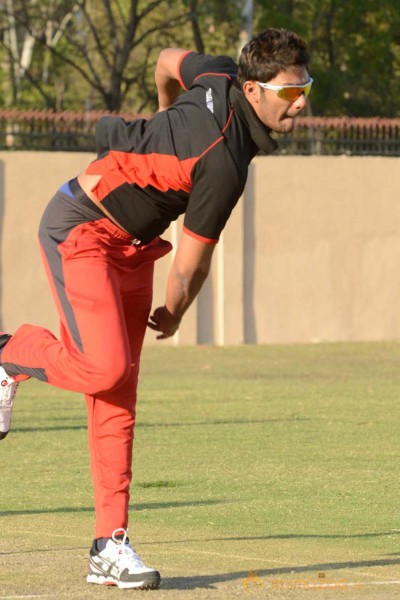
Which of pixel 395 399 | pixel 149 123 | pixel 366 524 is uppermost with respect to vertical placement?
pixel 149 123

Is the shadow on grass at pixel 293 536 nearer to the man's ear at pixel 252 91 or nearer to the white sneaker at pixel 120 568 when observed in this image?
the white sneaker at pixel 120 568

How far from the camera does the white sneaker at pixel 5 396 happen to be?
6633 millimetres

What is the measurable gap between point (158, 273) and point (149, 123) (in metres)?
13.8

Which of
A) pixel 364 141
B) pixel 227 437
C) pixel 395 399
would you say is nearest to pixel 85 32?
pixel 364 141

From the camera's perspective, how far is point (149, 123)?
20.1 ft

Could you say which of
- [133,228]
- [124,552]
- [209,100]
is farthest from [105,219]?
[124,552]

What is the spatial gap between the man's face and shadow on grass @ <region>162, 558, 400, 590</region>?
1814 millimetres

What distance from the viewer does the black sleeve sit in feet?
20.8

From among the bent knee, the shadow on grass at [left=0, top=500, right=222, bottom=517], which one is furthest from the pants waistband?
the shadow on grass at [left=0, top=500, right=222, bottom=517]

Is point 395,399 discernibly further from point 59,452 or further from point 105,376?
point 105,376

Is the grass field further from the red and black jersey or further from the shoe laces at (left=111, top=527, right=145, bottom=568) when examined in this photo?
the red and black jersey

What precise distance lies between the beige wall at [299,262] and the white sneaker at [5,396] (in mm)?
13110

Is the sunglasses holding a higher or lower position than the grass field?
higher

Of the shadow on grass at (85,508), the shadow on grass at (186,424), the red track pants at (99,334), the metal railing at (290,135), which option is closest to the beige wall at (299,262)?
the metal railing at (290,135)
